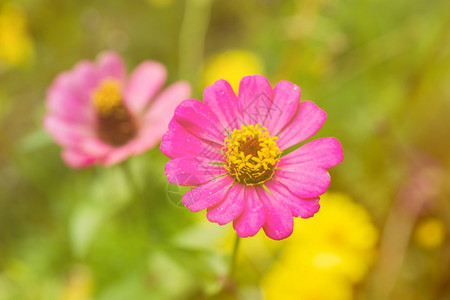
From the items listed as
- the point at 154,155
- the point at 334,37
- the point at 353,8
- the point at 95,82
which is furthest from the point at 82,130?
the point at 353,8

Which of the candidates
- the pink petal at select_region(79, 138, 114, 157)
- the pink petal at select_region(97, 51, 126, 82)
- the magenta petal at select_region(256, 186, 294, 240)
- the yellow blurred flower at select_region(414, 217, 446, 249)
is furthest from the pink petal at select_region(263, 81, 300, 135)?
the yellow blurred flower at select_region(414, 217, 446, 249)

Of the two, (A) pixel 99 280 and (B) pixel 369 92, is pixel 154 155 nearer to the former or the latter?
(A) pixel 99 280

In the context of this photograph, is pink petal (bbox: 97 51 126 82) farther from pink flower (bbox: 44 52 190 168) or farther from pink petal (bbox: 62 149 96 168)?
pink petal (bbox: 62 149 96 168)

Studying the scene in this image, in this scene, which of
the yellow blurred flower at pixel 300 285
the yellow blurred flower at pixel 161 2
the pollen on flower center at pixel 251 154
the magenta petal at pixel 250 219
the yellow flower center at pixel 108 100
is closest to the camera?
the magenta petal at pixel 250 219

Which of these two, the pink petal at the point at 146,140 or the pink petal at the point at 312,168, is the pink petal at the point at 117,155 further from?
the pink petal at the point at 312,168

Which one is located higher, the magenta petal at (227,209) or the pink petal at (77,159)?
the magenta petal at (227,209)

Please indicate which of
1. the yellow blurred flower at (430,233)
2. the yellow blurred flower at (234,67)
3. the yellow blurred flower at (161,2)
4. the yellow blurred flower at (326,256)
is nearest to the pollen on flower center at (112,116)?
the yellow blurred flower at (326,256)
